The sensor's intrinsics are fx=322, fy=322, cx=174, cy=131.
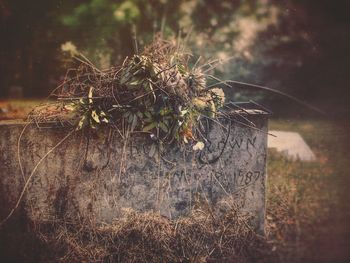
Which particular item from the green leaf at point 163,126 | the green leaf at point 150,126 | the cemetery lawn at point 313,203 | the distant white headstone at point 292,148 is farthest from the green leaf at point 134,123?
the distant white headstone at point 292,148

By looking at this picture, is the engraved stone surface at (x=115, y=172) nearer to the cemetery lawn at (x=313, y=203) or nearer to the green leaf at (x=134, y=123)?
the green leaf at (x=134, y=123)

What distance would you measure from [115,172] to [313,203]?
311cm

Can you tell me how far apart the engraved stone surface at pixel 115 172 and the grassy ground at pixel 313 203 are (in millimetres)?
983

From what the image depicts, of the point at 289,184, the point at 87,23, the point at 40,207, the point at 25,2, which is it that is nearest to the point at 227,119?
the point at 289,184

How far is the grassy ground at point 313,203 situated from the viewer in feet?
13.6

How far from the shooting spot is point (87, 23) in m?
6.17

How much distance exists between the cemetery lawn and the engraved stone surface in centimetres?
106

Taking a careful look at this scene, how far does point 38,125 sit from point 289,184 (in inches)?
147

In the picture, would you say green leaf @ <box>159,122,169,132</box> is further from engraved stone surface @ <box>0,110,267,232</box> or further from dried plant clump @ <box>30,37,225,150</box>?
engraved stone surface @ <box>0,110,267,232</box>

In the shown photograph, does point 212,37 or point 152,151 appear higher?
point 212,37

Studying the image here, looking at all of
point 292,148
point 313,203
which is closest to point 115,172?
point 313,203

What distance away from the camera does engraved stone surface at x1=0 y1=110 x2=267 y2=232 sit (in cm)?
347

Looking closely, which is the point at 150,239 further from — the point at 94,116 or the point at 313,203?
the point at 313,203

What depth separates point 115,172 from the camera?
356 centimetres
